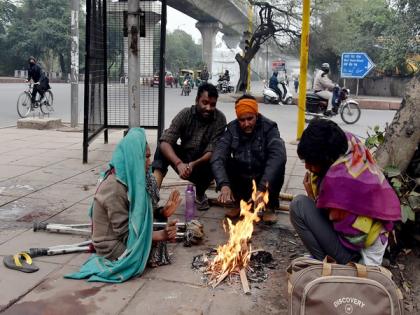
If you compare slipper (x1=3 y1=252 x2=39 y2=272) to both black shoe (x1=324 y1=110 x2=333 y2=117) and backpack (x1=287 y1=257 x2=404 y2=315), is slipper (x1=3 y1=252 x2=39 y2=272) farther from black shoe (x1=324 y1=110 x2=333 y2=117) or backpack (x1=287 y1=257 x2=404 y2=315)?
A: black shoe (x1=324 y1=110 x2=333 y2=117)

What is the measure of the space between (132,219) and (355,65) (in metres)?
16.6

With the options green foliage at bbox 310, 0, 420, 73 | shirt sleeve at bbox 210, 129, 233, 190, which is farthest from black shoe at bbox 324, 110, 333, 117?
green foliage at bbox 310, 0, 420, 73

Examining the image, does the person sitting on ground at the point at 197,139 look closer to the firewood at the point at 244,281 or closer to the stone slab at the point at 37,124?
the firewood at the point at 244,281

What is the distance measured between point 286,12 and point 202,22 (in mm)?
21667

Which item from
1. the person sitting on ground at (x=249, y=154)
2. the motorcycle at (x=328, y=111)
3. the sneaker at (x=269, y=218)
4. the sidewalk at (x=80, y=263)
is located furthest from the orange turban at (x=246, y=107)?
the motorcycle at (x=328, y=111)

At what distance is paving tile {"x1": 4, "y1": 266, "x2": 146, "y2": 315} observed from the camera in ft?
9.02

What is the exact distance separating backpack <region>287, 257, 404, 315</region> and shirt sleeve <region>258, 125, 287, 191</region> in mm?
1716

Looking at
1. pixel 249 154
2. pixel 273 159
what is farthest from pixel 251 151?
pixel 273 159

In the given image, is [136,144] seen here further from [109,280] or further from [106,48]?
[106,48]

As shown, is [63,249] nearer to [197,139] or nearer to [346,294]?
[197,139]

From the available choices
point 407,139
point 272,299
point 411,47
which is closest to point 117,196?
point 272,299

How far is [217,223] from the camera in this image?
440 centimetres

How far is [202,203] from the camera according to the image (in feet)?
15.8

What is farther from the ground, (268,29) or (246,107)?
(268,29)
